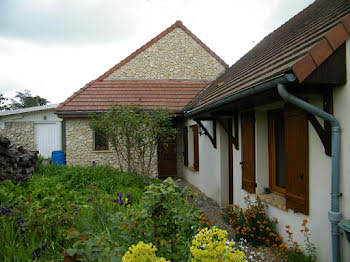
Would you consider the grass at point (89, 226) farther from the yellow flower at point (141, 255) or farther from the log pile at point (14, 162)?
the log pile at point (14, 162)

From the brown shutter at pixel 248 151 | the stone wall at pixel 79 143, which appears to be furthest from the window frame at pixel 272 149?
the stone wall at pixel 79 143

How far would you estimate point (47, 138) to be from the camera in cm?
1248

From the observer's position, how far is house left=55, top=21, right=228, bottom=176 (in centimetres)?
974

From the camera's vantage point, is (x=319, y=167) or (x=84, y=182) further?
(x=84, y=182)

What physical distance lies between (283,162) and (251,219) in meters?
1.07

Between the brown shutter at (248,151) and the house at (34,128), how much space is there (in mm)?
10856

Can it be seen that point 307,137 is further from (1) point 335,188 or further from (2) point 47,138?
(2) point 47,138

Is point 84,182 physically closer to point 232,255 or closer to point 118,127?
point 118,127

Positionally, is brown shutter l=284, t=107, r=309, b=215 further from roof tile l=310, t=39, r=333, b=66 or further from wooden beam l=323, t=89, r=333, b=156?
roof tile l=310, t=39, r=333, b=66

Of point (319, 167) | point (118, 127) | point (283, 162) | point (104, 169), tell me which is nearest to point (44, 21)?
point (118, 127)

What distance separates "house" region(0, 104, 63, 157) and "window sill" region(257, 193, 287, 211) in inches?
453

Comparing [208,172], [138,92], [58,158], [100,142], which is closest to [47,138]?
[58,158]

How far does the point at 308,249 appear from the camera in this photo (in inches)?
112

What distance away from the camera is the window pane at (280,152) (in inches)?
155
